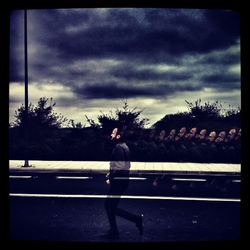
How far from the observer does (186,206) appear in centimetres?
819

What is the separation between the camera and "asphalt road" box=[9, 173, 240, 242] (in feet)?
20.6

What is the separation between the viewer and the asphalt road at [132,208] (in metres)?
6.27

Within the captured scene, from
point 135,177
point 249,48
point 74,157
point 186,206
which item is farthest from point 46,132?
point 249,48

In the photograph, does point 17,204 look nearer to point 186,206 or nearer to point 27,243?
point 186,206

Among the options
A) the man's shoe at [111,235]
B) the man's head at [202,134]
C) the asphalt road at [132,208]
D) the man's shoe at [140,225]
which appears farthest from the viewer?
the man's head at [202,134]

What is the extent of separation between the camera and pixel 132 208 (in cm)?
805

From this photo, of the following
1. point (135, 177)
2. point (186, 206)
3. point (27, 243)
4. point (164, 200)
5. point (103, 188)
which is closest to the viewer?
point (27, 243)

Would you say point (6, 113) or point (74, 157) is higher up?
point (6, 113)

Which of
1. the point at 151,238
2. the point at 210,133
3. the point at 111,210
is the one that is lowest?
the point at 151,238

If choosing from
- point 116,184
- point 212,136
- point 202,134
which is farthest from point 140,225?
point 212,136

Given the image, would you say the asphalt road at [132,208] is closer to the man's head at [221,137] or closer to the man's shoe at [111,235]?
the man's shoe at [111,235]

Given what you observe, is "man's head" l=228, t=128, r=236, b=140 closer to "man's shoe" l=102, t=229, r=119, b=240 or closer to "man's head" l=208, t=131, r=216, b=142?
"man's head" l=208, t=131, r=216, b=142

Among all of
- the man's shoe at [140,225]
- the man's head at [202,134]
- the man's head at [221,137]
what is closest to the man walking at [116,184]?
the man's shoe at [140,225]

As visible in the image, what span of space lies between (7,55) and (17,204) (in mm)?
5943
